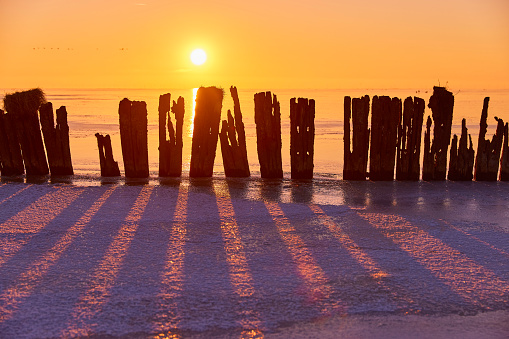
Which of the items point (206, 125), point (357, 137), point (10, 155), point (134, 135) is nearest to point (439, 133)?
point (357, 137)

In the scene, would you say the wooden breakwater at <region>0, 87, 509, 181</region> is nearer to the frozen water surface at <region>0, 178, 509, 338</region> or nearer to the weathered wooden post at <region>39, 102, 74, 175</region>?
the weathered wooden post at <region>39, 102, 74, 175</region>

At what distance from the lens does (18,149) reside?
379 inches

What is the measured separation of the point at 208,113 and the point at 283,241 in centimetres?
415

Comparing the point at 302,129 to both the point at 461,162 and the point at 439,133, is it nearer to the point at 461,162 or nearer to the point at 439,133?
the point at 439,133

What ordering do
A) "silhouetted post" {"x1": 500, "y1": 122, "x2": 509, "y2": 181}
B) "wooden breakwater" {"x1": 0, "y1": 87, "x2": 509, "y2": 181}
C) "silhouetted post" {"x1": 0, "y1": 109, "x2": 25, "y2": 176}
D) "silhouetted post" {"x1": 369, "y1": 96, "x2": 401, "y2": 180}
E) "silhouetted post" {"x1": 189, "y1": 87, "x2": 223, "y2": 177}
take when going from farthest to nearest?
"silhouetted post" {"x1": 0, "y1": 109, "x2": 25, "y2": 176} → "silhouetted post" {"x1": 500, "y1": 122, "x2": 509, "y2": 181} → "silhouetted post" {"x1": 189, "y1": 87, "x2": 223, "y2": 177} → "wooden breakwater" {"x1": 0, "y1": 87, "x2": 509, "y2": 181} → "silhouetted post" {"x1": 369, "y1": 96, "x2": 401, "y2": 180}

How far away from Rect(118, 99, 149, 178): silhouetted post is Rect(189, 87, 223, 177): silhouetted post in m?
0.81

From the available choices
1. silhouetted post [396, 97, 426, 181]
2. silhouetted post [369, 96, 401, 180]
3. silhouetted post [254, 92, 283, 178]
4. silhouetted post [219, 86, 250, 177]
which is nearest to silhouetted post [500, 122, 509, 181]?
silhouetted post [396, 97, 426, 181]

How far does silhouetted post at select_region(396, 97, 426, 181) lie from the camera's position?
9.02 metres

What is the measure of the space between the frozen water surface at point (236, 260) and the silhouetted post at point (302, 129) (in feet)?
5.07

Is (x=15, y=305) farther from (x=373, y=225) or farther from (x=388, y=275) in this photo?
(x=373, y=225)

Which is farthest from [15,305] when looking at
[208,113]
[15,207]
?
→ [208,113]

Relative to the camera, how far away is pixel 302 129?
30.0 feet

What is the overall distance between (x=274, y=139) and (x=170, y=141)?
1681mm

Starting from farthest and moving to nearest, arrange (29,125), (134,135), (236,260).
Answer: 1. (29,125)
2. (134,135)
3. (236,260)
